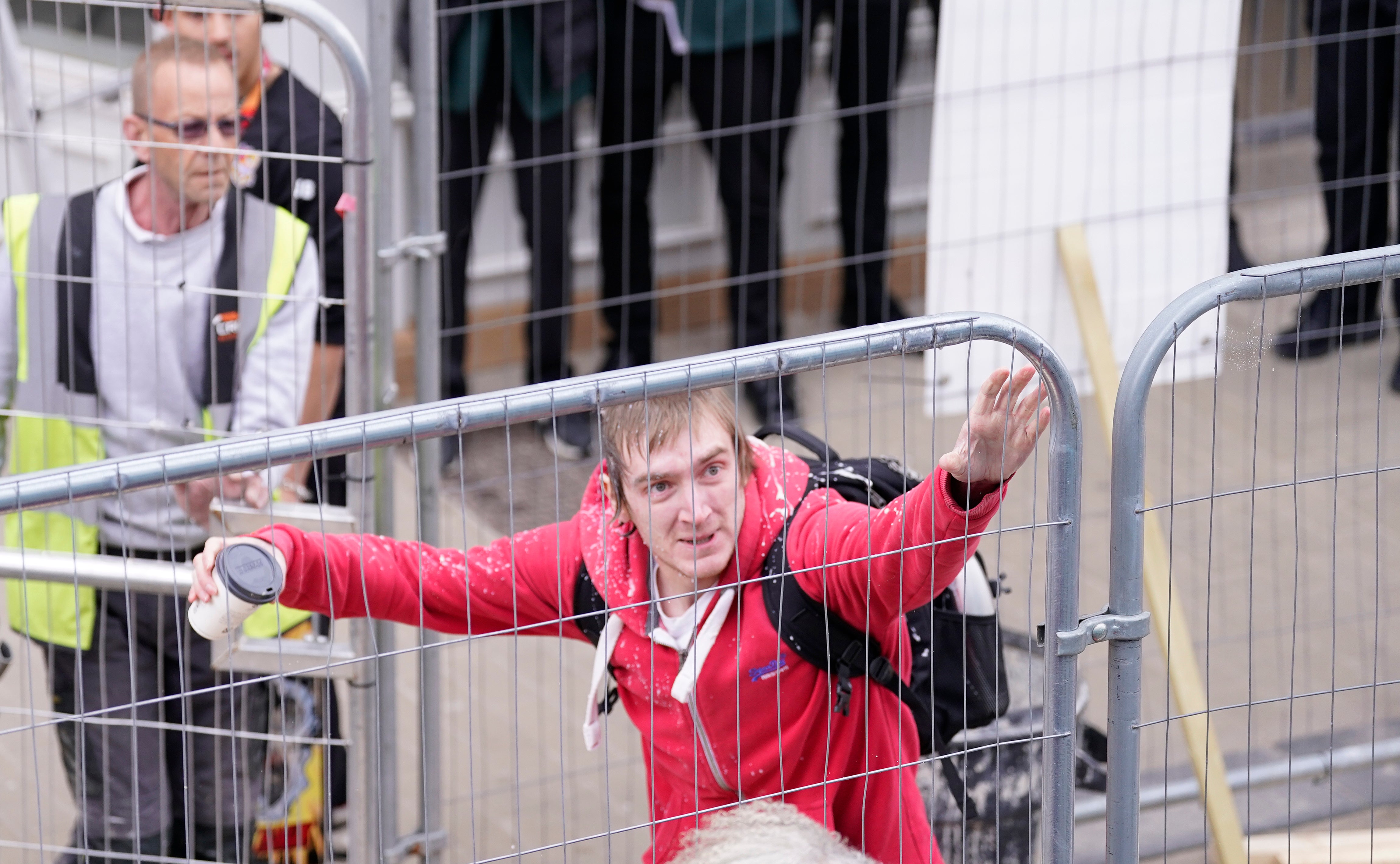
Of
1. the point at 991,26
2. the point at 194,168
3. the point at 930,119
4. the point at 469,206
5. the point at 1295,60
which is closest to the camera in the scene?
the point at 194,168

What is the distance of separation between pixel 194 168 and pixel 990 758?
1.86 meters

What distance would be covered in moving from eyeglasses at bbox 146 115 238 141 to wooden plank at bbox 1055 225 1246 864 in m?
1.76

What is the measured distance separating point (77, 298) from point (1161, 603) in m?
2.28

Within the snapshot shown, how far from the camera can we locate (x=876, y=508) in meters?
2.45

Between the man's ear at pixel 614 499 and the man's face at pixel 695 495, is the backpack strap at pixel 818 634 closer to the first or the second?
the man's face at pixel 695 495

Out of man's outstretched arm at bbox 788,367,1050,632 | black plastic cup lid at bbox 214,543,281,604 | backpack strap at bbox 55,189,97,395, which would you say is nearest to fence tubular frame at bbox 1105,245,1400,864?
man's outstretched arm at bbox 788,367,1050,632

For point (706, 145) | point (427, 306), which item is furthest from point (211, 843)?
point (706, 145)

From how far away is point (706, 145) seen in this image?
6012mm

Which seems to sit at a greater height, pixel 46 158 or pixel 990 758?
pixel 46 158

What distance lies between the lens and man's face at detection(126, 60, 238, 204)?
9.79 feet

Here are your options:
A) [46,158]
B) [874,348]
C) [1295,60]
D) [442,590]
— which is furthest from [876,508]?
[1295,60]

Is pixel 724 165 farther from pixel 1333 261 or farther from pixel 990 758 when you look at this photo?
pixel 1333 261

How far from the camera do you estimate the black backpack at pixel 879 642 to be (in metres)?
2.25

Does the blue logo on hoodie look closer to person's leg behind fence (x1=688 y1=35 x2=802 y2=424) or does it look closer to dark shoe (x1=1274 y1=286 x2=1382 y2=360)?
person's leg behind fence (x1=688 y1=35 x2=802 y2=424)
